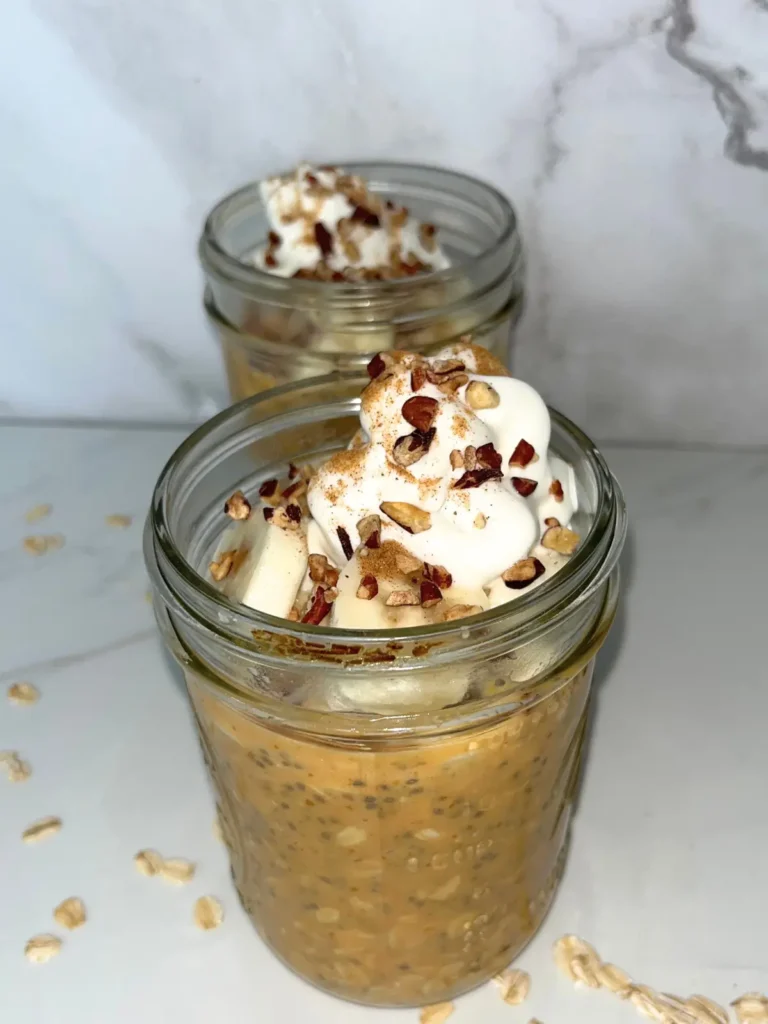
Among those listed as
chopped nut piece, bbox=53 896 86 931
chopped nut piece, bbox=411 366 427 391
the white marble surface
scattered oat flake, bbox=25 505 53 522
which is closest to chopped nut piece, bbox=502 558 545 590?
chopped nut piece, bbox=411 366 427 391

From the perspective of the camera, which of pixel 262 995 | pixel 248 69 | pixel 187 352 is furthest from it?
pixel 187 352

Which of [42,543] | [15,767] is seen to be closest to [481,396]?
[15,767]

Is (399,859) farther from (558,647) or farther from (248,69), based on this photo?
(248,69)


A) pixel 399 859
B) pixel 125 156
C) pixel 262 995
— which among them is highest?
pixel 125 156

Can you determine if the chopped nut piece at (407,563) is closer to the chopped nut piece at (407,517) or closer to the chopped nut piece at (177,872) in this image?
the chopped nut piece at (407,517)

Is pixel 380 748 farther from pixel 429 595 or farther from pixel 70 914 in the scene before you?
A: pixel 70 914

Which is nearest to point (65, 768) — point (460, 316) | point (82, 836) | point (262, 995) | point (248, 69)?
point (82, 836)

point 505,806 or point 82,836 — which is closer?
point 505,806
